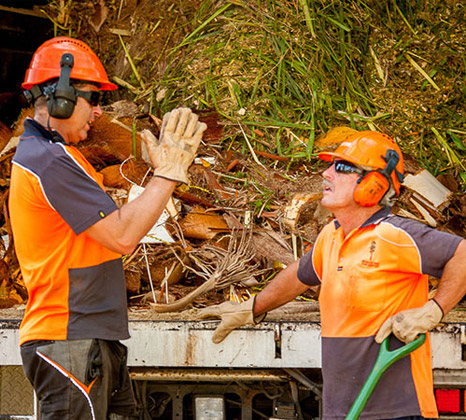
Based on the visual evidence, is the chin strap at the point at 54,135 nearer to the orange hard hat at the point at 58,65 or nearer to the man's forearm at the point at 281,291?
the orange hard hat at the point at 58,65

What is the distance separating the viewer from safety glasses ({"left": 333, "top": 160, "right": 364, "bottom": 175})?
2758 millimetres

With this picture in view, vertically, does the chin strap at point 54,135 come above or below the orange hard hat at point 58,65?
below

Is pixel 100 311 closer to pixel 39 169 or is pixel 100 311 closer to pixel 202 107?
pixel 39 169

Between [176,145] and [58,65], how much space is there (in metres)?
0.52

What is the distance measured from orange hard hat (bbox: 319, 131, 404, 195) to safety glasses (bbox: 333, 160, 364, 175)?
0.06 ft

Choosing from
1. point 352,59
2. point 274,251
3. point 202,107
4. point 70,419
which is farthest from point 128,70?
point 70,419

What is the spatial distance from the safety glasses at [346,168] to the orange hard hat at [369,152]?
0.02m

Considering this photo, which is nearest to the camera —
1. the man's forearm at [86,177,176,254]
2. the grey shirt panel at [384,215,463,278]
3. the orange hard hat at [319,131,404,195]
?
the man's forearm at [86,177,176,254]

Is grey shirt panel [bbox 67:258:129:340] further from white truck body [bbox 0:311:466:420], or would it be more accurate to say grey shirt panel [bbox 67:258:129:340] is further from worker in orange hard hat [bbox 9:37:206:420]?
white truck body [bbox 0:311:466:420]

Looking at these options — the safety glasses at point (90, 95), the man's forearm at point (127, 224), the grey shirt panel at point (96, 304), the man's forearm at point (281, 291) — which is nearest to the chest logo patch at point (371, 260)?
the man's forearm at point (281, 291)

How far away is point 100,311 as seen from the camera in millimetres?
2600

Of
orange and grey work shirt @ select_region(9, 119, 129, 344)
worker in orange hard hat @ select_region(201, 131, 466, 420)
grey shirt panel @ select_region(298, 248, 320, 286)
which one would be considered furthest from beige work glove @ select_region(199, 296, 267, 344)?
orange and grey work shirt @ select_region(9, 119, 129, 344)

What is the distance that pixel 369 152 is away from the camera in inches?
109

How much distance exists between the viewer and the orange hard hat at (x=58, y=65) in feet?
8.66
